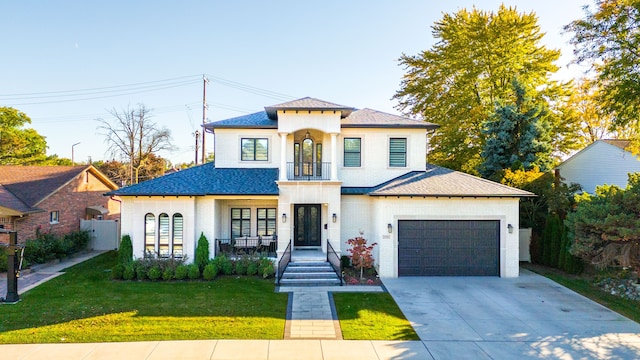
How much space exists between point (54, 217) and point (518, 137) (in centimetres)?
2652

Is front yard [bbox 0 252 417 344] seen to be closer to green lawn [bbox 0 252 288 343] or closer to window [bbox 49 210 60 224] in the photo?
green lawn [bbox 0 252 288 343]

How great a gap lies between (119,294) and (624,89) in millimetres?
18728

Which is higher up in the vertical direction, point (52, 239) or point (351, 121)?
point (351, 121)

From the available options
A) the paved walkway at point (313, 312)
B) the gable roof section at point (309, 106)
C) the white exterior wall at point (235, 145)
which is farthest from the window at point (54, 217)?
the paved walkway at point (313, 312)

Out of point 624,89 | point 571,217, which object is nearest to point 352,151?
point 571,217

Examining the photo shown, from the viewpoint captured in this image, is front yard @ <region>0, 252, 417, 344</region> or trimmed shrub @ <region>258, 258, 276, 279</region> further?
trimmed shrub @ <region>258, 258, 276, 279</region>

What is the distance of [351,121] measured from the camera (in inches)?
632

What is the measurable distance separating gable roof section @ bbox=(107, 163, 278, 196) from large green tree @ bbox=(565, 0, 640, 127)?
13.3 m

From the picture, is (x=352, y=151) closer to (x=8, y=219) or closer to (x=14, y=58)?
(x=8, y=219)

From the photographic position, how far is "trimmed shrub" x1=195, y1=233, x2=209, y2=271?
13.4 m

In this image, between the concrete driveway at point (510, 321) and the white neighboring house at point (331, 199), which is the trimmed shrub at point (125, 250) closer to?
the white neighboring house at point (331, 199)

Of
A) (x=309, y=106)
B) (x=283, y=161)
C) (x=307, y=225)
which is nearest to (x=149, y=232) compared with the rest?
(x=283, y=161)

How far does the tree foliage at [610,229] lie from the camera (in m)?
10.4

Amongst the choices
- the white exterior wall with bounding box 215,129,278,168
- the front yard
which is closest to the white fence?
the front yard
